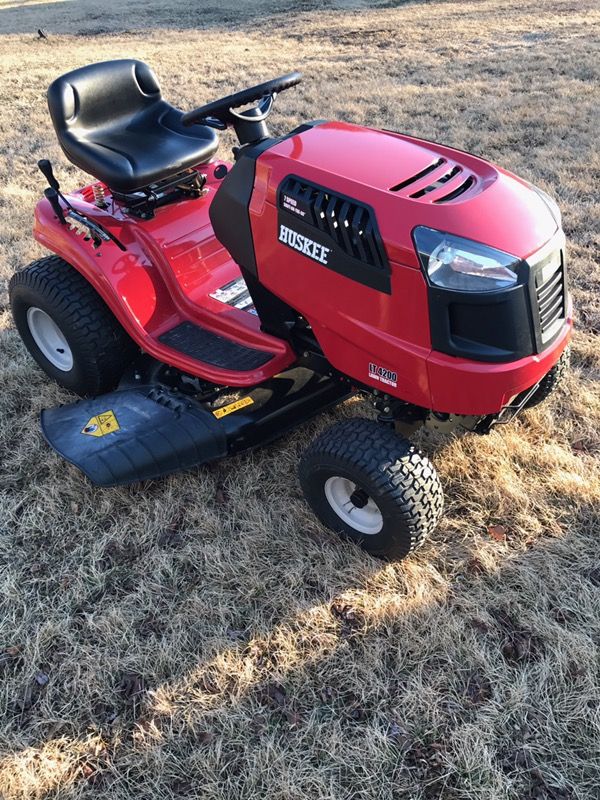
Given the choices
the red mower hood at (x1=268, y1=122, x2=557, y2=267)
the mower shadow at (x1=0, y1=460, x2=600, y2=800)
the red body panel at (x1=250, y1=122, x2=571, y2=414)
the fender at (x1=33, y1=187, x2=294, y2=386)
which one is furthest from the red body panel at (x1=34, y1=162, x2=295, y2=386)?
the mower shadow at (x1=0, y1=460, x2=600, y2=800)

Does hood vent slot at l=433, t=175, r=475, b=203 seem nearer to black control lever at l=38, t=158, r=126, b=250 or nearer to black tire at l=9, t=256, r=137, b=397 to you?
black control lever at l=38, t=158, r=126, b=250

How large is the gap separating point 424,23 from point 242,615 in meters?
13.2

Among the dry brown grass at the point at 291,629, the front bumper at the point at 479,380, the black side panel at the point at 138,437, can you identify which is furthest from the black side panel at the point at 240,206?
the dry brown grass at the point at 291,629

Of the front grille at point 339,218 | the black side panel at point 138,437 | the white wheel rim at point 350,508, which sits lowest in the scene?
the white wheel rim at point 350,508

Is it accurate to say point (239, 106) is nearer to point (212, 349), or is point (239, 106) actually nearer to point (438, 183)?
point (438, 183)

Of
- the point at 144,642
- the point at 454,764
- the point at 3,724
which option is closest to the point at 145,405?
the point at 144,642

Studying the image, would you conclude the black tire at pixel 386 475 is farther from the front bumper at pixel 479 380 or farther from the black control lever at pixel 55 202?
the black control lever at pixel 55 202

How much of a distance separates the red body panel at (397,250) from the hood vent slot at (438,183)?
0.02 m

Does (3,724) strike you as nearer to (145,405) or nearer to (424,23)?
(145,405)

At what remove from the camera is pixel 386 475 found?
2.07m

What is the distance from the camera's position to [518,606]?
7.04 feet

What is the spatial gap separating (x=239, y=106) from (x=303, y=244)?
584 mm

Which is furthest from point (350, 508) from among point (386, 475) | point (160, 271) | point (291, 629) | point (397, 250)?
point (160, 271)

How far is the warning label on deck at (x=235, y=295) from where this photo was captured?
9.24ft
